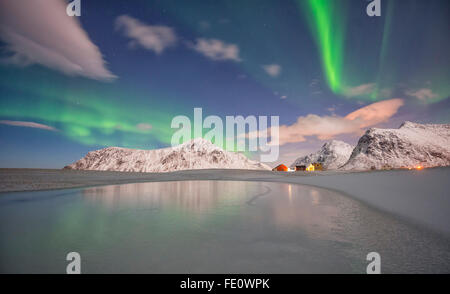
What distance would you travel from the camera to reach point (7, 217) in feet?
30.0

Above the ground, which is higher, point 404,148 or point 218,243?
point 404,148

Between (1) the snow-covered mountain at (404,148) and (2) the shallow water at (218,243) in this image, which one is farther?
(1) the snow-covered mountain at (404,148)

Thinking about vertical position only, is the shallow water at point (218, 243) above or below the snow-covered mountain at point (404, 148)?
below

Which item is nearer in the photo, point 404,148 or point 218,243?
point 218,243

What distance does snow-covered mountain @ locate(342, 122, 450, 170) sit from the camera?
129 meters

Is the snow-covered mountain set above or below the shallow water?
above

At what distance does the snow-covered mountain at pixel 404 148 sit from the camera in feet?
422

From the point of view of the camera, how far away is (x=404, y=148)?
452 feet
